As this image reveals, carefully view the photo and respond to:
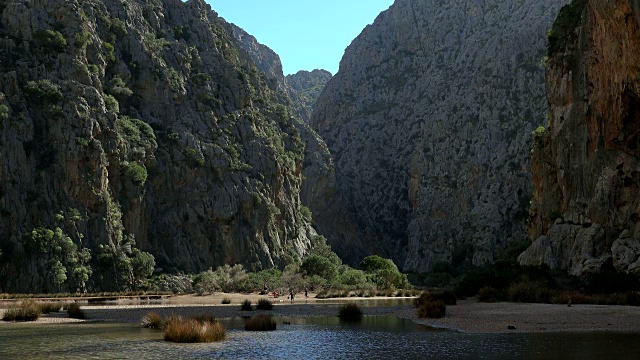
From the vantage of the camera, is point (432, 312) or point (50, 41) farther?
point (50, 41)

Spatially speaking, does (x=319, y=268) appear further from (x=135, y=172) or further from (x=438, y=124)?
(x=438, y=124)

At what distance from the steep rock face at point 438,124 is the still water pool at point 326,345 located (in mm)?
91751

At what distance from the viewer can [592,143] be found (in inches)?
2205

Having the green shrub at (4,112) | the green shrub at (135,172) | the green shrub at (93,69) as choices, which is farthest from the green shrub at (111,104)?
the green shrub at (4,112)

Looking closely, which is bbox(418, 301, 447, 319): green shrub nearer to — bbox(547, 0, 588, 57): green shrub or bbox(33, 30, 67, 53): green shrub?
bbox(547, 0, 588, 57): green shrub

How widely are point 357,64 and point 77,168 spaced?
113 metres

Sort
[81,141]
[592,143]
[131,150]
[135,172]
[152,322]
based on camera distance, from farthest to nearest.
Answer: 1. [131,150]
2. [135,172]
3. [81,141]
4. [592,143]
5. [152,322]

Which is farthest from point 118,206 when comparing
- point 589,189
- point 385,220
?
point 385,220

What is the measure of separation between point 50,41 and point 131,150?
18608 mm

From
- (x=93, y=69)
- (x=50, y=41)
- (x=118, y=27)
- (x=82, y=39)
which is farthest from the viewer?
(x=118, y=27)

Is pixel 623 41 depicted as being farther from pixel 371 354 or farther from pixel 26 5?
pixel 26 5

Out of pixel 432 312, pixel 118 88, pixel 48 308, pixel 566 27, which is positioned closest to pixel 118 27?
pixel 118 88

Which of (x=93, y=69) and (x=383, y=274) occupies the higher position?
(x=93, y=69)

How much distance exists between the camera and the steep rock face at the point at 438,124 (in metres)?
121
